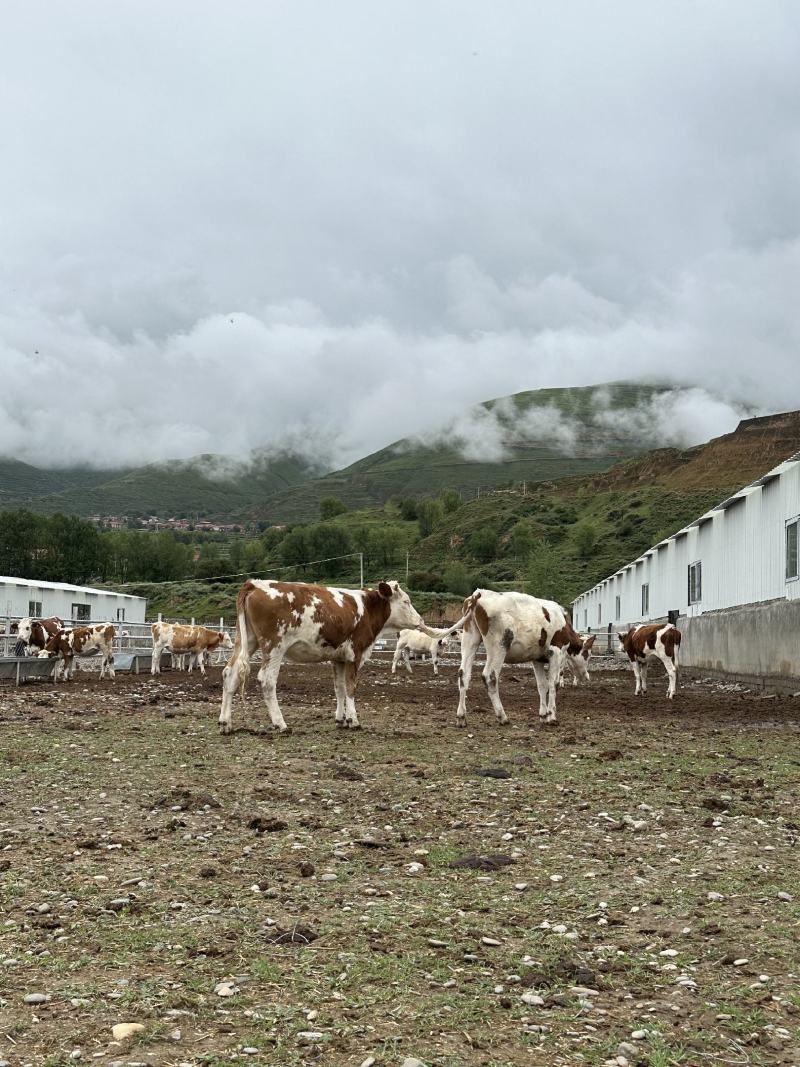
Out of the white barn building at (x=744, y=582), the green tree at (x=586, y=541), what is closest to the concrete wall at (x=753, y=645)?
the white barn building at (x=744, y=582)

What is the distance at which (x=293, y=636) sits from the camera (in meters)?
14.7

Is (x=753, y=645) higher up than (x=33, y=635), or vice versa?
(x=753, y=645)

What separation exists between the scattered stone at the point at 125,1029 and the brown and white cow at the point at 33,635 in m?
26.9

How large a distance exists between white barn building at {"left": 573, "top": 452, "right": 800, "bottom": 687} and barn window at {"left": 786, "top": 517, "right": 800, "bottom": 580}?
0.03m

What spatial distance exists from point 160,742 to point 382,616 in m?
4.66

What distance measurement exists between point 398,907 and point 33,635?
87.2 ft

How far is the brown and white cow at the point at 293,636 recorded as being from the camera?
1455 cm

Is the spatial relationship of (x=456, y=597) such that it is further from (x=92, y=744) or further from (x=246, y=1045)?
(x=246, y=1045)

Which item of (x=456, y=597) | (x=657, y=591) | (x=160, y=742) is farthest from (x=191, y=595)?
(x=160, y=742)

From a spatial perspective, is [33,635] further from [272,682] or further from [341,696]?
[341,696]

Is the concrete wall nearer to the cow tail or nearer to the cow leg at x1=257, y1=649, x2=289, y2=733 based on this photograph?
the cow leg at x1=257, y1=649, x2=289, y2=733

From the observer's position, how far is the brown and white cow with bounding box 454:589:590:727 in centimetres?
1596

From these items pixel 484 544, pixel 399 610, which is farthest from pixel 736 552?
pixel 484 544

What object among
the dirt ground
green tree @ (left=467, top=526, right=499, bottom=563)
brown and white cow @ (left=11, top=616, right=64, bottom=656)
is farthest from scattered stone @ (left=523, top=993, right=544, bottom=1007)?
green tree @ (left=467, top=526, right=499, bottom=563)
